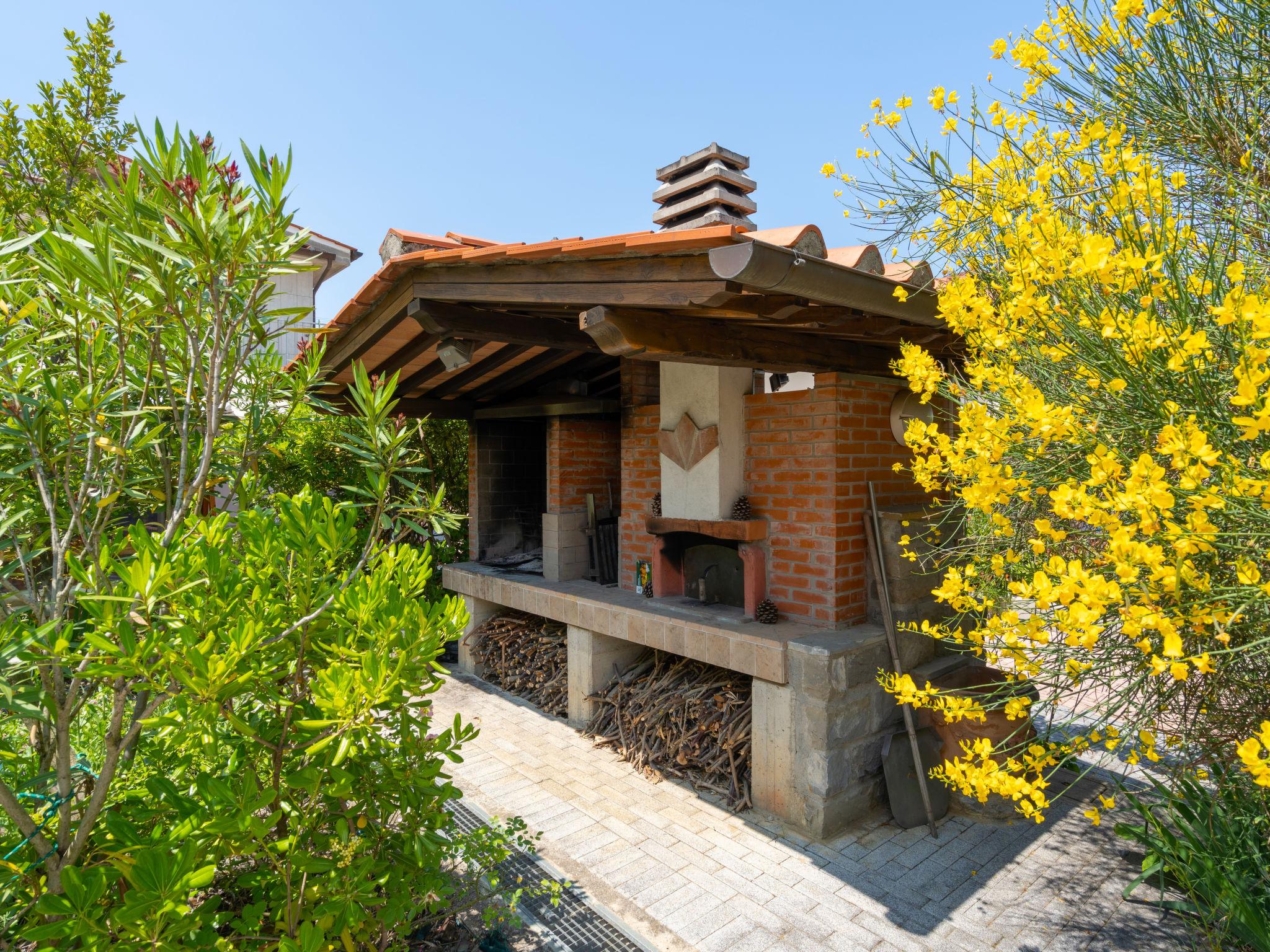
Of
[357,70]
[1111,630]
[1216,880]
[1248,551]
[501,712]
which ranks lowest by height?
[501,712]

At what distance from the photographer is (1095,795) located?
4309mm

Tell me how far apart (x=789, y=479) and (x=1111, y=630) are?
95.9 inches

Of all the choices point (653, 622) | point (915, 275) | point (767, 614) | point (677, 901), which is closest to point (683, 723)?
point (653, 622)

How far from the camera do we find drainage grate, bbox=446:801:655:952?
2.96 metres

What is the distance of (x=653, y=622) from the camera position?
192 inches

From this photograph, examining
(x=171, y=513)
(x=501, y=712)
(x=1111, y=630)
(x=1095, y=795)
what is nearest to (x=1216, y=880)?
(x=1111, y=630)

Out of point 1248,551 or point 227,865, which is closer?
point 1248,551

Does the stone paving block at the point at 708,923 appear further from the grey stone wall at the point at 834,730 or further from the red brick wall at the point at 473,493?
the red brick wall at the point at 473,493

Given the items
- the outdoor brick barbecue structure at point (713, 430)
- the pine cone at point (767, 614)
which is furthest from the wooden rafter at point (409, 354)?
the pine cone at point (767, 614)

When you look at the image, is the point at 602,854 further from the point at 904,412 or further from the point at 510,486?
the point at 510,486

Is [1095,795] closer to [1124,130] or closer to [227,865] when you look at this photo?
[1124,130]

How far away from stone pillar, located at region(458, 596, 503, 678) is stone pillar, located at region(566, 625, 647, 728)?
1.67 m

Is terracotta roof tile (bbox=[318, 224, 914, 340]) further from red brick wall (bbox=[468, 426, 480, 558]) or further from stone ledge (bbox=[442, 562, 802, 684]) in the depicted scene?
red brick wall (bbox=[468, 426, 480, 558])

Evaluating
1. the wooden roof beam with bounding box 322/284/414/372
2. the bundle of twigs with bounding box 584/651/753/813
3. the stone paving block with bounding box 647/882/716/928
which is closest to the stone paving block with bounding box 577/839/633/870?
the stone paving block with bounding box 647/882/716/928
